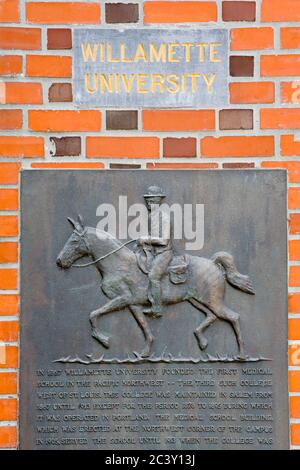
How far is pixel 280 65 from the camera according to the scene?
3.41m

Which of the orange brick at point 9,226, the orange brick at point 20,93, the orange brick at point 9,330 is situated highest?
the orange brick at point 20,93

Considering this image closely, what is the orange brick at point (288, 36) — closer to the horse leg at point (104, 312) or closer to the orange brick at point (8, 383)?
the horse leg at point (104, 312)

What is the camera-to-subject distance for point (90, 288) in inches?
132

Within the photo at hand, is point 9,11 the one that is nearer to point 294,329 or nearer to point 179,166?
point 179,166

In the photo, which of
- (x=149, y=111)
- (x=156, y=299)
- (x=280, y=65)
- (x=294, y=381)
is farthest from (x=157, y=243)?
(x=280, y=65)

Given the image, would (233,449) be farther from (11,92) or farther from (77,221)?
(11,92)

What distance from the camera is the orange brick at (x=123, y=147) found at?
3395mm

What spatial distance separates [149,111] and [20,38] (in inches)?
23.3

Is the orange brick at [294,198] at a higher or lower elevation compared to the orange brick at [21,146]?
lower

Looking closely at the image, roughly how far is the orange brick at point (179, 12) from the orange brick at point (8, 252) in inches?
41.1

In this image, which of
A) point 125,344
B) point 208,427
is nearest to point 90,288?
point 125,344

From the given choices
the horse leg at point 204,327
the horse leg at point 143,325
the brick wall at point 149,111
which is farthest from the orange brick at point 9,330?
the horse leg at point 204,327

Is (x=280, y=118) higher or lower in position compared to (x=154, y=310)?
higher

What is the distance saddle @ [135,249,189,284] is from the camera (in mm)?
3350
